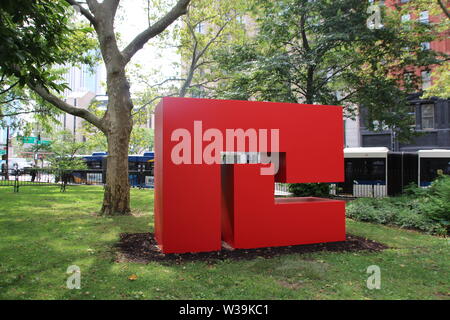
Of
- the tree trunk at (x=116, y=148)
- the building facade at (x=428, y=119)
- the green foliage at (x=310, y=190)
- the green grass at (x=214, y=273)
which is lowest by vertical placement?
the green grass at (x=214, y=273)

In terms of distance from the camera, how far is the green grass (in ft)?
15.8

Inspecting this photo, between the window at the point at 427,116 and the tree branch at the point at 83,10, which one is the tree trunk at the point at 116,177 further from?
the window at the point at 427,116

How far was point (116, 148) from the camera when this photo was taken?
39.2 ft

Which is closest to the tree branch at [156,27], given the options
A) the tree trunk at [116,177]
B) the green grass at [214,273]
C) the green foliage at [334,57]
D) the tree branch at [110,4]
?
the tree branch at [110,4]

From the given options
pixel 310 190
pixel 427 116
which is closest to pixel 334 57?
pixel 310 190

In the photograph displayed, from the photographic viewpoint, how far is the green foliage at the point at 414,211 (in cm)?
1022

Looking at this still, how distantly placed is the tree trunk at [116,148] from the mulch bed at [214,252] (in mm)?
3558

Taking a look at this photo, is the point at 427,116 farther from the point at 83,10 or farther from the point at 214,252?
the point at 214,252

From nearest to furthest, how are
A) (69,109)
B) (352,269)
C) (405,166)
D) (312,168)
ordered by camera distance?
(352,269) → (312,168) → (69,109) → (405,166)

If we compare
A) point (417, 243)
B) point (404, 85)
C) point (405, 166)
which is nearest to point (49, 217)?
point (417, 243)

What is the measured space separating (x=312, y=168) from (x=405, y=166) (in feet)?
48.0

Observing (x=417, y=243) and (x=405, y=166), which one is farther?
(x=405, y=166)

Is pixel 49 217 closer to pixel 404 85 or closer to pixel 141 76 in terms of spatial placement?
pixel 141 76

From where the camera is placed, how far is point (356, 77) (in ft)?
56.5
